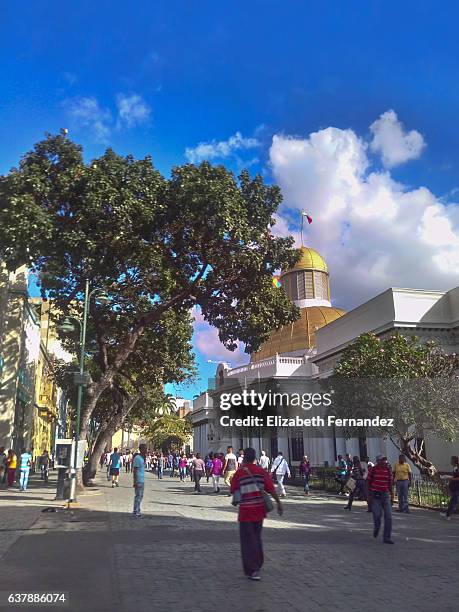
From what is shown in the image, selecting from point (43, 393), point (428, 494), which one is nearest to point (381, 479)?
point (428, 494)

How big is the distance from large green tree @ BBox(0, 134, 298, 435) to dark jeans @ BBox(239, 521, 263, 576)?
12.4 m

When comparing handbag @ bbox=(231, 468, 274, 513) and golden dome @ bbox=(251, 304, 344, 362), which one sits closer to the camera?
handbag @ bbox=(231, 468, 274, 513)

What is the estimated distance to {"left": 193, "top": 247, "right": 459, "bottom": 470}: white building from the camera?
104 feet

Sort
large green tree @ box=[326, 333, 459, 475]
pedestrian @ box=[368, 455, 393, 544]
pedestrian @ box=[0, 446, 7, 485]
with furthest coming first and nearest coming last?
pedestrian @ box=[0, 446, 7, 485] → large green tree @ box=[326, 333, 459, 475] → pedestrian @ box=[368, 455, 393, 544]

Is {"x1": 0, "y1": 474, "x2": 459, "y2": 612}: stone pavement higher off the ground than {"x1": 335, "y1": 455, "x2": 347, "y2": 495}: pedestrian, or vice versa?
{"x1": 335, "y1": 455, "x2": 347, "y2": 495}: pedestrian

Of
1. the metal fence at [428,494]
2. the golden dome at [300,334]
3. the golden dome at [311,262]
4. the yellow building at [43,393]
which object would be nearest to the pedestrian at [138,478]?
the metal fence at [428,494]

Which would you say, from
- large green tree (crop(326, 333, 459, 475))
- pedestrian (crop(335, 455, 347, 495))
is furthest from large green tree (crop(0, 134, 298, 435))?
pedestrian (crop(335, 455, 347, 495))

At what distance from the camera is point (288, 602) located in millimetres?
5945

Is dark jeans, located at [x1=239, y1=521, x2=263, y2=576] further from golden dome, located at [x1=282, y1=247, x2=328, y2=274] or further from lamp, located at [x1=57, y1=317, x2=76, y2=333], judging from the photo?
golden dome, located at [x1=282, y1=247, x2=328, y2=274]

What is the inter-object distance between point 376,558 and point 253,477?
290 cm

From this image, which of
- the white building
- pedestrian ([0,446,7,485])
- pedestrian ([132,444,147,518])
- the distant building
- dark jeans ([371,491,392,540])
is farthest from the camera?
the white building

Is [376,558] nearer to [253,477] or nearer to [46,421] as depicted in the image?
[253,477]

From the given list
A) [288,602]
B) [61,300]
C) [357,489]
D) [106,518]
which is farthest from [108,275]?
[288,602]

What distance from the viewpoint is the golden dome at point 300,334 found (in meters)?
55.8
